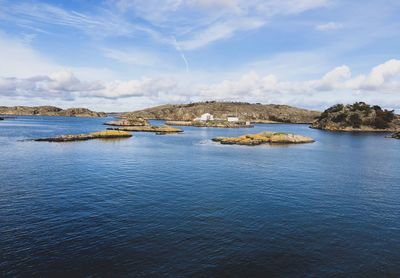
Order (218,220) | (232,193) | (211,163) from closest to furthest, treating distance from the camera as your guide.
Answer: (218,220), (232,193), (211,163)

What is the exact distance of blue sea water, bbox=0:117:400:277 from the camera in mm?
22281

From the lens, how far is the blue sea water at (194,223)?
877 inches

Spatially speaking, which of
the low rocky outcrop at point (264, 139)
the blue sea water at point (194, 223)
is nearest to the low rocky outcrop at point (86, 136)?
the low rocky outcrop at point (264, 139)

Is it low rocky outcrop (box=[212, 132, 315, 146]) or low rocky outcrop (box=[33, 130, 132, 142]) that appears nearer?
low rocky outcrop (box=[33, 130, 132, 142])

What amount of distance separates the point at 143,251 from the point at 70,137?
97.7m

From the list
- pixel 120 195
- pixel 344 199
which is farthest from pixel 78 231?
pixel 344 199

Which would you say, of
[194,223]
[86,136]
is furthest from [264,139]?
[194,223]

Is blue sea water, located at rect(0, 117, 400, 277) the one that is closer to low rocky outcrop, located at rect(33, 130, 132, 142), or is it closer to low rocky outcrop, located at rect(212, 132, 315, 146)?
low rocky outcrop, located at rect(33, 130, 132, 142)

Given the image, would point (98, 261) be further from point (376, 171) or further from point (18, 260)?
point (376, 171)

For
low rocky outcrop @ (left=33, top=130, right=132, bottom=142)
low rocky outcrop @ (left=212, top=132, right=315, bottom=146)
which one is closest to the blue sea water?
low rocky outcrop @ (left=33, top=130, right=132, bottom=142)

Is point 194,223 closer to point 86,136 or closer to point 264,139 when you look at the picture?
point 264,139

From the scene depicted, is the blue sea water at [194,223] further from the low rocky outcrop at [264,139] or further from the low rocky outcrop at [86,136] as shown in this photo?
the low rocky outcrop at [264,139]

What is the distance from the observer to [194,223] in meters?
30.2

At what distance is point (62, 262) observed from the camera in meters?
22.2
